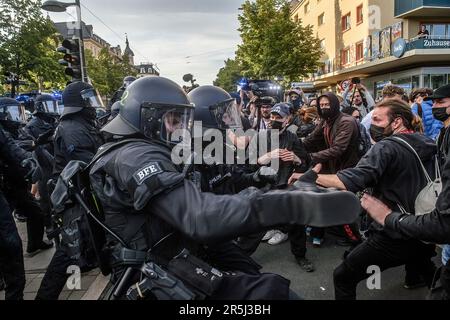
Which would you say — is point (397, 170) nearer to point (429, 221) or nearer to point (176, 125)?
point (429, 221)

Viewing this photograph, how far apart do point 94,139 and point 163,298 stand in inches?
106

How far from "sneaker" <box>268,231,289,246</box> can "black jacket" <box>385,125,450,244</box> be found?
2891mm

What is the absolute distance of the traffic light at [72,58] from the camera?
29.6 ft

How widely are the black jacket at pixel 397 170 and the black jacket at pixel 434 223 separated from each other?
58cm

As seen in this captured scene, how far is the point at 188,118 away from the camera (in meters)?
1.81

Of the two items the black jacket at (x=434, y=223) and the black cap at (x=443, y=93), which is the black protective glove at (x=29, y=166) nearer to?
the black jacket at (x=434, y=223)

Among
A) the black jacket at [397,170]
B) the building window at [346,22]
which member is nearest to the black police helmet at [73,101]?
the black jacket at [397,170]

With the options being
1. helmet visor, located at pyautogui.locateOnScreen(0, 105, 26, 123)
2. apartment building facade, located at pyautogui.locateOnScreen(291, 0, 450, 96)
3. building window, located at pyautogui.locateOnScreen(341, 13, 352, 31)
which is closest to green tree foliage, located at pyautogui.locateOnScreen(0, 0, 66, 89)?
helmet visor, located at pyautogui.locateOnScreen(0, 105, 26, 123)

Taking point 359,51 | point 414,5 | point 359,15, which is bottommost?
point 359,51

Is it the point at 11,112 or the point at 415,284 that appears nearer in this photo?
the point at 415,284

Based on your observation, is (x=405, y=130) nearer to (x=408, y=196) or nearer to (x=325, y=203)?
(x=408, y=196)

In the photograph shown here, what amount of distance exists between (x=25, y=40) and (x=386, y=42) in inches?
839

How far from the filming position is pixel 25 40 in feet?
61.7

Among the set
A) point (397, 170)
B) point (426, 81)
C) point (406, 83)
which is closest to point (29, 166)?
point (397, 170)
